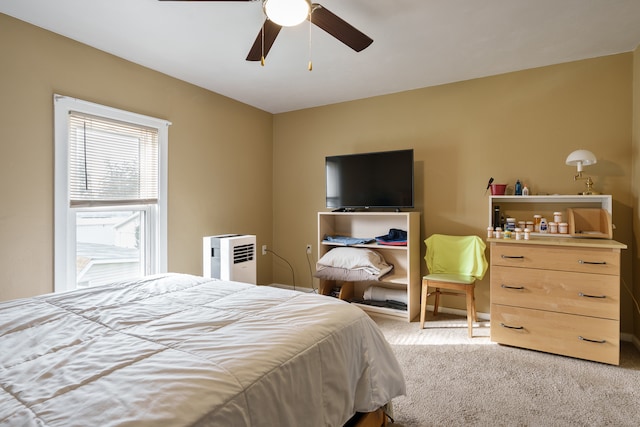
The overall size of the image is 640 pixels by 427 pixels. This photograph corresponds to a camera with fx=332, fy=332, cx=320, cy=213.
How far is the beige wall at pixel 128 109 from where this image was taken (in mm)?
2232

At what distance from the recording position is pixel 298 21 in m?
1.73

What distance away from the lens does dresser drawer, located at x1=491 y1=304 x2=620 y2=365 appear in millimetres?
2336

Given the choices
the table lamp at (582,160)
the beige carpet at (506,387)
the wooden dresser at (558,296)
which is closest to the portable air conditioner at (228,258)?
the beige carpet at (506,387)

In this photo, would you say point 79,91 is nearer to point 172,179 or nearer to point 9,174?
point 9,174

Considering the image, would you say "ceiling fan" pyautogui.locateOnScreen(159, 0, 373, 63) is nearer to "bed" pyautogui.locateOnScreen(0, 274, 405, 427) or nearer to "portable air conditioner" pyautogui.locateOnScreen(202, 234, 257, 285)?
"bed" pyautogui.locateOnScreen(0, 274, 405, 427)

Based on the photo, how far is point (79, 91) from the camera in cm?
256

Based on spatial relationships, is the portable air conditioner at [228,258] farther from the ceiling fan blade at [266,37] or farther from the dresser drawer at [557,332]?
the dresser drawer at [557,332]

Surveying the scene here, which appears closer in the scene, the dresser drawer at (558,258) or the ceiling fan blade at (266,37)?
the ceiling fan blade at (266,37)

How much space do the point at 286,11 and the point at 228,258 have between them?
7.49ft

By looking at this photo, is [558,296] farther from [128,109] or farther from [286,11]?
[128,109]

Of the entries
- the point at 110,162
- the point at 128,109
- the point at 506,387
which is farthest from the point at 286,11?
the point at 506,387

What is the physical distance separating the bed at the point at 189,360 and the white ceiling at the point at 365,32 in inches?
71.0

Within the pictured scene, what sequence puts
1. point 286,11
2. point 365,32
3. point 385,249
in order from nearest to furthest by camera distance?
point 286,11 → point 365,32 → point 385,249

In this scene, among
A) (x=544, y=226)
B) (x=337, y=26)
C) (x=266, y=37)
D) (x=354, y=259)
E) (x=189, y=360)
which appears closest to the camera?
(x=189, y=360)
